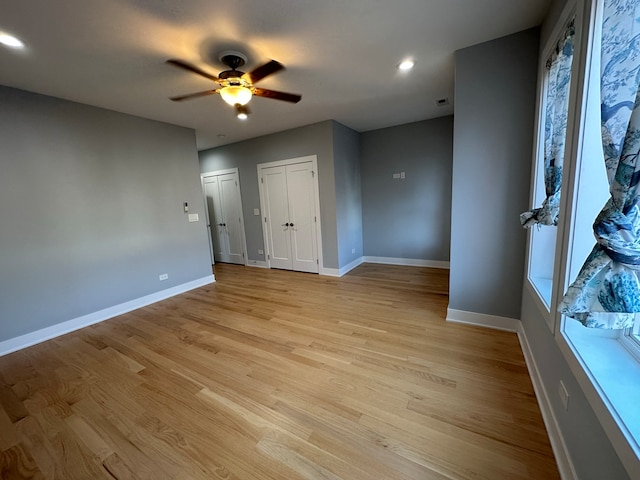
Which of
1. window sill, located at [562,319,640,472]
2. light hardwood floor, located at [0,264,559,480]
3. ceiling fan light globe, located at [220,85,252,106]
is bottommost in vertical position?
light hardwood floor, located at [0,264,559,480]

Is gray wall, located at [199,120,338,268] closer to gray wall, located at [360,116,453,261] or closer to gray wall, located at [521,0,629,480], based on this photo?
gray wall, located at [360,116,453,261]

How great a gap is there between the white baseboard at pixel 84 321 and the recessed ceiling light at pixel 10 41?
2.78 meters

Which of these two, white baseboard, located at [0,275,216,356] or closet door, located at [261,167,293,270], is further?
closet door, located at [261,167,293,270]

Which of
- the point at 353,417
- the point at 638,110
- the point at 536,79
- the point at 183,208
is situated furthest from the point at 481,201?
the point at 183,208

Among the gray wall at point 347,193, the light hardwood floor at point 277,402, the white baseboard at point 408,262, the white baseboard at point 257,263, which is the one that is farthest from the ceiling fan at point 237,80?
the white baseboard at point 408,262

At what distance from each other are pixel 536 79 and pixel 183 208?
4.73 metres

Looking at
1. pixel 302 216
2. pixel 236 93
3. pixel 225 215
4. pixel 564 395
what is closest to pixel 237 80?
pixel 236 93

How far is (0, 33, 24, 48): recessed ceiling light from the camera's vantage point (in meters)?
1.88

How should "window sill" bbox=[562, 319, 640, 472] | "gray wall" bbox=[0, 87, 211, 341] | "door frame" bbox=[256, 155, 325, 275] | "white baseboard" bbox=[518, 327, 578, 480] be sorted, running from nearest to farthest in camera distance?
1. "window sill" bbox=[562, 319, 640, 472]
2. "white baseboard" bbox=[518, 327, 578, 480]
3. "gray wall" bbox=[0, 87, 211, 341]
4. "door frame" bbox=[256, 155, 325, 275]

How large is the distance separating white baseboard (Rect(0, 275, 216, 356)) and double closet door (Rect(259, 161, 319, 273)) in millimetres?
1781

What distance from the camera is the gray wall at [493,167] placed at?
2.22 m

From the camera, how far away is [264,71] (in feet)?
6.66

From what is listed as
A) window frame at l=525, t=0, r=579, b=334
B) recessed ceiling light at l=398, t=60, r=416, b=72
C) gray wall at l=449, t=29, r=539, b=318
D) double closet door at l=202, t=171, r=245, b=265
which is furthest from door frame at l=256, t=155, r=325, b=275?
window frame at l=525, t=0, r=579, b=334

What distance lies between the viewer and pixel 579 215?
1275 mm
